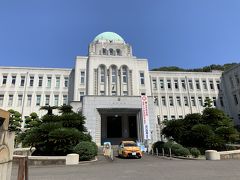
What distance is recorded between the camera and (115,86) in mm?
33594

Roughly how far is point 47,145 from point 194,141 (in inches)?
542

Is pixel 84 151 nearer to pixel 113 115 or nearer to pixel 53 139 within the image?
pixel 53 139

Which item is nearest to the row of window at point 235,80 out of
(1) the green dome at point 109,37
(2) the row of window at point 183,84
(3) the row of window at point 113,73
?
(2) the row of window at point 183,84

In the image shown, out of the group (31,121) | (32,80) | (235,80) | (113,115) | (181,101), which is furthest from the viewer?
(181,101)

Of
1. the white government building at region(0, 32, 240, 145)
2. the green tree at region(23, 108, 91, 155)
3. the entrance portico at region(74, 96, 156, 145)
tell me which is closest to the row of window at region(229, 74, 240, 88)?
the white government building at region(0, 32, 240, 145)

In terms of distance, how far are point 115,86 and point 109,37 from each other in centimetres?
1405

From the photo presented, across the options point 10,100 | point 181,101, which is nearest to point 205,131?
point 181,101

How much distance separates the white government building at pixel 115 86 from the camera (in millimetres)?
30219

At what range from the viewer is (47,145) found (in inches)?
586

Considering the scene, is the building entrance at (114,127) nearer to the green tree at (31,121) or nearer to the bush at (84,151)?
the green tree at (31,121)

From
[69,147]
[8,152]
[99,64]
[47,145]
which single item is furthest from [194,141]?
[99,64]

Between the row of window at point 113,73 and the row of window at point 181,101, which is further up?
the row of window at point 113,73

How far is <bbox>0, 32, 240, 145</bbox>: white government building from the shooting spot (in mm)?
30219

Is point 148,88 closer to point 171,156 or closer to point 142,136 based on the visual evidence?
point 142,136
